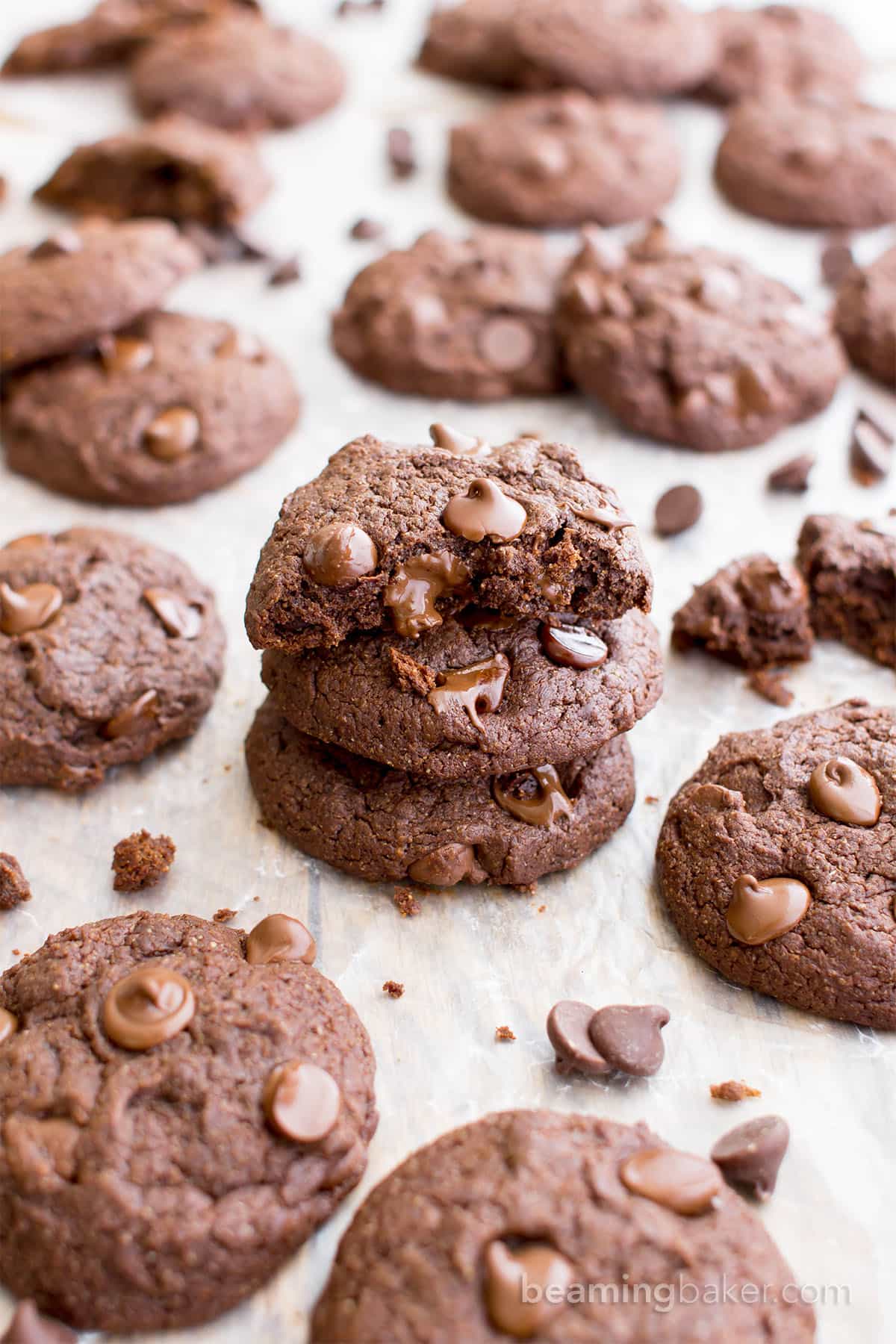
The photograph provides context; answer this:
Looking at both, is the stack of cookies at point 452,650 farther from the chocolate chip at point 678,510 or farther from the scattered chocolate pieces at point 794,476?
the scattered chocolate pieces at point 794,476

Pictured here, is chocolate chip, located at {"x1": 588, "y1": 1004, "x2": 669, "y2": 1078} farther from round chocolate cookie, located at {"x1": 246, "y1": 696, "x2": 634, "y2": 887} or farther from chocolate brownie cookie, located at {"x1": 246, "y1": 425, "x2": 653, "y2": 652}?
chocolate brownie cookie, located at {"x1": 246, "y1": 425, "x2": 653, "y2": 652}

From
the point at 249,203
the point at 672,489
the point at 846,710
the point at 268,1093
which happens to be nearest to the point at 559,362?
the point at 672,489

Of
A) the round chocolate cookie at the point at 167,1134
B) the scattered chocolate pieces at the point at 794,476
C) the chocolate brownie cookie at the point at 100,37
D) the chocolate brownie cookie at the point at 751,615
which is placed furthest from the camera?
the chocolate brownie cookie at the point at 100,37

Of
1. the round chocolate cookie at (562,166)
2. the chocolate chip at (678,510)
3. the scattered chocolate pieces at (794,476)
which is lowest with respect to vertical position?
the chocolate chip at (678,510)

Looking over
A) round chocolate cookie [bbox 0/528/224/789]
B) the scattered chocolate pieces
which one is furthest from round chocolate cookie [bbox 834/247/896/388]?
round chocolate cookie [bbox 0/528/224/789]

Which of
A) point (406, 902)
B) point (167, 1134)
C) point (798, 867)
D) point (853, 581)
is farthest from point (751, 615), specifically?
point (167, 1134)

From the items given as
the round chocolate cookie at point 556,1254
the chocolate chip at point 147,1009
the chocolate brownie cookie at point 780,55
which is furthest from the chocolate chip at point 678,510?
the chocolate brownie cookie at point 780,55
